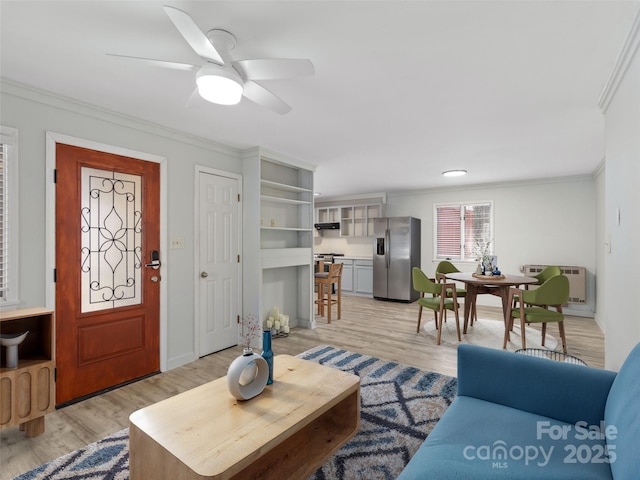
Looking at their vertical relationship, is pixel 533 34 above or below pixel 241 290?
above

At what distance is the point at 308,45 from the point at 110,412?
9.51 feet

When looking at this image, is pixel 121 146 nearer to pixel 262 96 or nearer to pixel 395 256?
pixel 262 96

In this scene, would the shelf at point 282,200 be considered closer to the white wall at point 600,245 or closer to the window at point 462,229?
the window at point 462,229

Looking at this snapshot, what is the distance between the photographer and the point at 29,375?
2072mm

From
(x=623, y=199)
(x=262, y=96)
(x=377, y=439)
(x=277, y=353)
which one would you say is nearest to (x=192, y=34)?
(x=262, y=96)

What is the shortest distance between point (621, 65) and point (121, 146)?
3714mm

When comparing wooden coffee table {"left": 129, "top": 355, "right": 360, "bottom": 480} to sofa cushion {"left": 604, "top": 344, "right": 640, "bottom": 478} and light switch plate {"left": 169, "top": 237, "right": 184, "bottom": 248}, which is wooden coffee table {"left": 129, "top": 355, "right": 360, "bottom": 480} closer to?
sofa cushion {"left": 604, "top": 344, "right": 640, "bottom": 478}

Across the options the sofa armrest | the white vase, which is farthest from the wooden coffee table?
the sofa armrest

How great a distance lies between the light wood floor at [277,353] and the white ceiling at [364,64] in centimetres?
235

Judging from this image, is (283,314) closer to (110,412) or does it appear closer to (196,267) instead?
(196,267)

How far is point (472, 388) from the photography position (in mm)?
1748

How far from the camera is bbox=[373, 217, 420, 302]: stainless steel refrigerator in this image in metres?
6.66

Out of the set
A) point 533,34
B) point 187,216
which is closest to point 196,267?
point 187,216

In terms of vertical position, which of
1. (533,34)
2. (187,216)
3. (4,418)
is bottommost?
(4,418)
